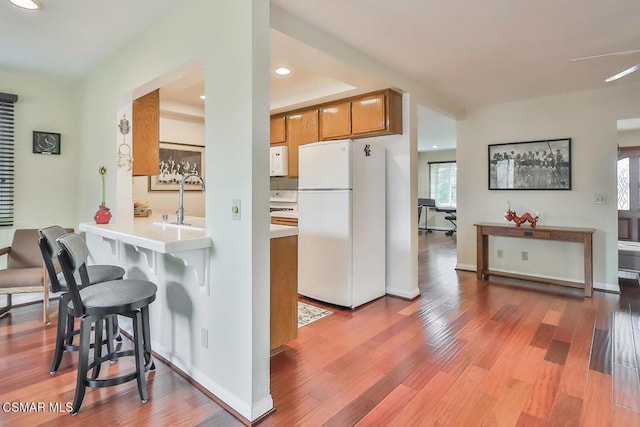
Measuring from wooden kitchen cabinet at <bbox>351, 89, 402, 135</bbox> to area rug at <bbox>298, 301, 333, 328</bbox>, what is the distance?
194 centimetres

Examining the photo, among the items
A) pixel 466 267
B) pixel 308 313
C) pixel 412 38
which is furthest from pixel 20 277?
pixel 466 267

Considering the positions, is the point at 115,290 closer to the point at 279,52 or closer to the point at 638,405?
the point at 279,52

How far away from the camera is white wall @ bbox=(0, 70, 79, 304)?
358 cm

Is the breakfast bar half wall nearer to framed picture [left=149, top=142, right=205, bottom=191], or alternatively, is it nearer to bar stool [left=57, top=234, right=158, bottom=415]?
bar stool [left=57, top=234, right=158, bottom=415]

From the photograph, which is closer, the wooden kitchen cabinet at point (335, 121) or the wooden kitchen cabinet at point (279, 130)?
the wooden kitchen cabinet at point (335, 121)

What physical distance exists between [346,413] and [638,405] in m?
1.61

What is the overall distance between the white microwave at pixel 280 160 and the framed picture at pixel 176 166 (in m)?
0.99

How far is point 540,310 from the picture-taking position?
3.48 metres

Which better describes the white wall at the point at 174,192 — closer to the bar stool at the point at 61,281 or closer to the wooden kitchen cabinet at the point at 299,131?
the wooden kitchen cabinet at the point at 299,131

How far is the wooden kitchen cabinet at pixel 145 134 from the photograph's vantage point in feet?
10.4

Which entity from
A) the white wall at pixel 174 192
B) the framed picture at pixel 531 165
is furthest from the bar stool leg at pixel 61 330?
the framed picture at pixel 531 165

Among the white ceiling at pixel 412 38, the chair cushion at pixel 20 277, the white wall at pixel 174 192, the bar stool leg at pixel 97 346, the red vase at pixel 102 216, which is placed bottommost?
the bar stool leg at pixel 97 346

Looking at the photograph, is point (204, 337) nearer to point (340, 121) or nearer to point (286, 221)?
point (286, 221)

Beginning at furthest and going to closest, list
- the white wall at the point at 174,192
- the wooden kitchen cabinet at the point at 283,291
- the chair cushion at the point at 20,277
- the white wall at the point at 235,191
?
the white wall at the point at 174,192, the chair cushion at the point at 20,277, the wooden kitchen cabinet at the point at 283,291, the white wall at the point at 235,191
